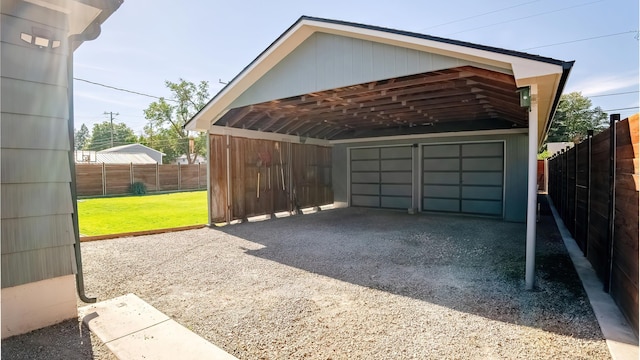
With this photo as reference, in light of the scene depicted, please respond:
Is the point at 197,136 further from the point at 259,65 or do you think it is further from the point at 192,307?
the point at 192,307

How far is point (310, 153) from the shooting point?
10.1m

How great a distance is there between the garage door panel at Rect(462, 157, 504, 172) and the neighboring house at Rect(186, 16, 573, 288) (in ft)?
0.08

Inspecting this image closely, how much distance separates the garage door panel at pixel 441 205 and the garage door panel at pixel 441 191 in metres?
0.14

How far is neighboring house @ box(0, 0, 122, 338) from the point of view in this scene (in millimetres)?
2336

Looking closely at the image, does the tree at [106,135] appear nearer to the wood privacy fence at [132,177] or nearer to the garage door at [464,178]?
the wood privacy fence at [132,177]

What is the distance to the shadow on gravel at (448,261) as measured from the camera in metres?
→ 2.85

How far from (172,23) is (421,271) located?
28.3ft

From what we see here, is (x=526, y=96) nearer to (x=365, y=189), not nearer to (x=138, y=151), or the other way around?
(x=365, y=189)

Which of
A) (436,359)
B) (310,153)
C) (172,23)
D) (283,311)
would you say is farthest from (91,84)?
(436,359)

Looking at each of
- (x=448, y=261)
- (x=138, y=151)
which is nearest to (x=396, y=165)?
(x=448, y=261)

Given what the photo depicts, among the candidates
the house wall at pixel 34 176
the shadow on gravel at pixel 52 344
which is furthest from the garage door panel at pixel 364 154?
the shadow on gravel at pixel 52 344

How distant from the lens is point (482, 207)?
8539mm

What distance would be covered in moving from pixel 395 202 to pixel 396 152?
1.54 metres

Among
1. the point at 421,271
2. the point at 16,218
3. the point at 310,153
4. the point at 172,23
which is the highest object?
the point at 172,23
